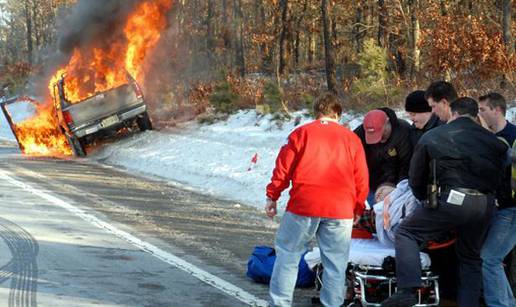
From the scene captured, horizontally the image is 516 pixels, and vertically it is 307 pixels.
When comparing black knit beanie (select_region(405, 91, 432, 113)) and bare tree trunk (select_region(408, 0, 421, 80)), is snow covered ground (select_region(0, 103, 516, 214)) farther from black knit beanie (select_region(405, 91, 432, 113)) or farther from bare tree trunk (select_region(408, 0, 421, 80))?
bare tree trunk (select_region(408, 0, 421, 80))

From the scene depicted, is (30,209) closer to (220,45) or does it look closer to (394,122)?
(394,122)

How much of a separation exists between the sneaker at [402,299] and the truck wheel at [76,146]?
14.2m

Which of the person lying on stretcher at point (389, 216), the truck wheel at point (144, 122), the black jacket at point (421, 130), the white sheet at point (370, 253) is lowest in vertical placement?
the truck wheel at point (144, 122)

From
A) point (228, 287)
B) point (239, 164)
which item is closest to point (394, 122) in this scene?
point (228, 287)

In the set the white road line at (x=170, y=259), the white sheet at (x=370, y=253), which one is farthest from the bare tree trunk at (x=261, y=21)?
the white sheet at (x=370, y=253)

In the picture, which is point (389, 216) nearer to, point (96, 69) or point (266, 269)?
point (266, 269)

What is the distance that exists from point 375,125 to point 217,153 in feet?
31.9

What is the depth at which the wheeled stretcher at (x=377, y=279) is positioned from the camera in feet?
17.9

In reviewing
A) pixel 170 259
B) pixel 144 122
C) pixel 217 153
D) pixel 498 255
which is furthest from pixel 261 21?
pixel 498 255

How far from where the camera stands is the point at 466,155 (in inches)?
203

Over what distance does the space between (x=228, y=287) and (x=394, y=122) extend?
2171 millimetres

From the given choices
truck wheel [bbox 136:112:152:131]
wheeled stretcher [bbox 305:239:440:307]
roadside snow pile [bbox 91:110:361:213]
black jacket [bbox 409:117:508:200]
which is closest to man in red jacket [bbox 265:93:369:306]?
wheeled stretcher [bbox 305:239:440:307]

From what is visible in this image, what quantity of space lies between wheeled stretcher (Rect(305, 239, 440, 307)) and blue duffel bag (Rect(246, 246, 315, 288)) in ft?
2.95

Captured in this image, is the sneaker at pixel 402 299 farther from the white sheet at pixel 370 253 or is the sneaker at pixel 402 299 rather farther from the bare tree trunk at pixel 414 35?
the bare tree trunk at pixel 414 35
